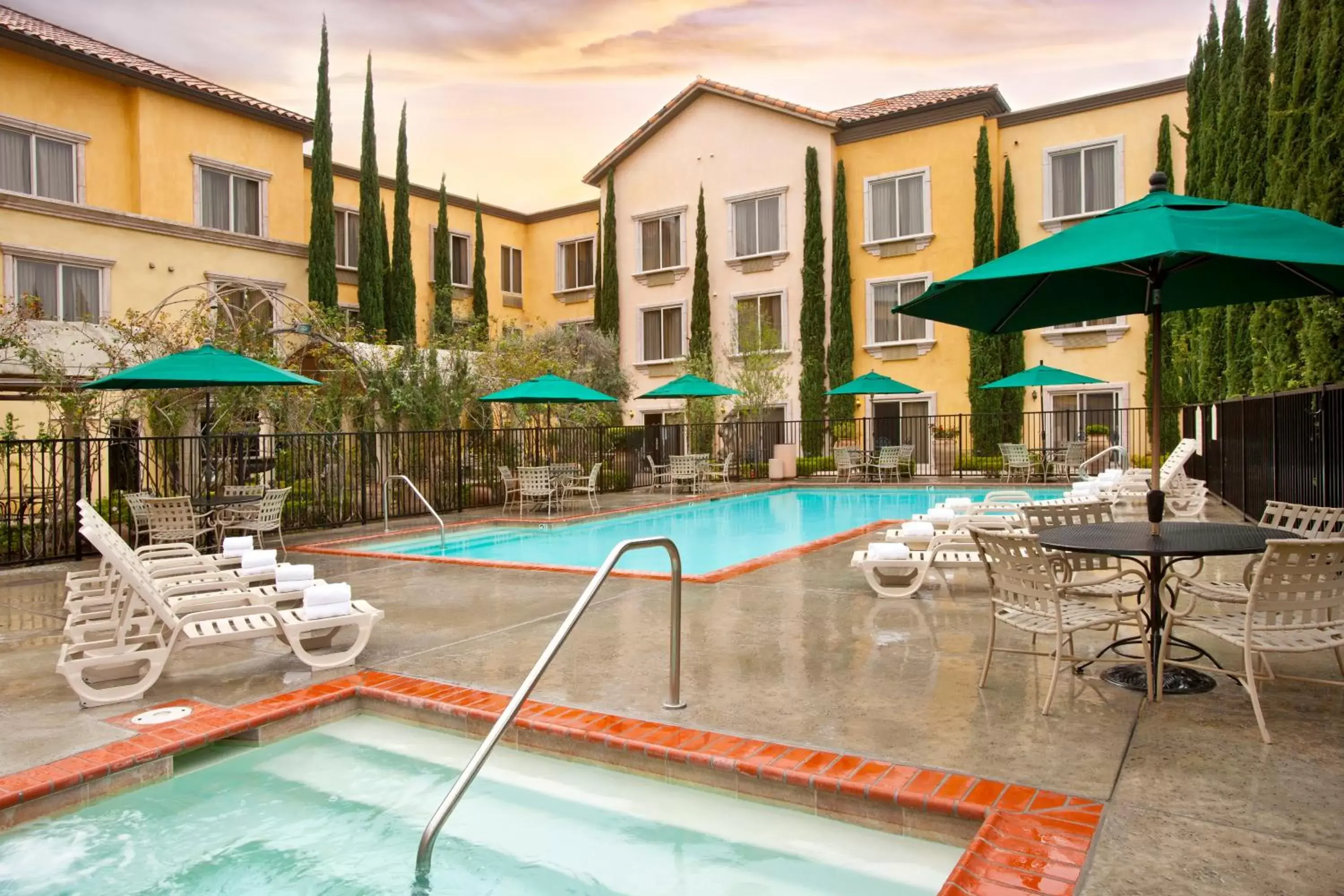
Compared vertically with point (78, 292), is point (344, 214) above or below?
above

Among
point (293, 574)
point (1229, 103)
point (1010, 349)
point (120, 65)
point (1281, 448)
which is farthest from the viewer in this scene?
point (1010, 349)

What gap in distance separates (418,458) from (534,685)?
38.5 ft

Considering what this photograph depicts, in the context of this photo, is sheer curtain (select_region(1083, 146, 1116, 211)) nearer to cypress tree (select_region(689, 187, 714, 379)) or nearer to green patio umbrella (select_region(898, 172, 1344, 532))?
cypress tree (select_region(689, 187, 714, 379))

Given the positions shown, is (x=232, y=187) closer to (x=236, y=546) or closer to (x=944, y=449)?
(x=236, y=546)

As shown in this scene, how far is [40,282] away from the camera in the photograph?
1836 cm

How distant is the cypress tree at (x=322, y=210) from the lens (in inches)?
918

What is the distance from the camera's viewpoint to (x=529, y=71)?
3127cm

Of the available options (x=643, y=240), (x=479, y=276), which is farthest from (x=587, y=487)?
(x=479, y=276)

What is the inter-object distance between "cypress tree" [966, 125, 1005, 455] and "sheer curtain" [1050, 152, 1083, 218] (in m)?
1.57

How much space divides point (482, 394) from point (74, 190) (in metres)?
10.4

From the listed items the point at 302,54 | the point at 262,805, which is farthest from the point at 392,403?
the point at 302,54

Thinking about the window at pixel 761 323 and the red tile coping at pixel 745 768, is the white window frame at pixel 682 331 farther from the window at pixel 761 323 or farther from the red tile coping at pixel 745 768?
the red tile coping at pixel 745 768

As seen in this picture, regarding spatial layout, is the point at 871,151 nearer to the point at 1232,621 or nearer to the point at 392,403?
the point at 392,403

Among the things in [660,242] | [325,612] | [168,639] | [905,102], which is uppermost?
[905,102]
